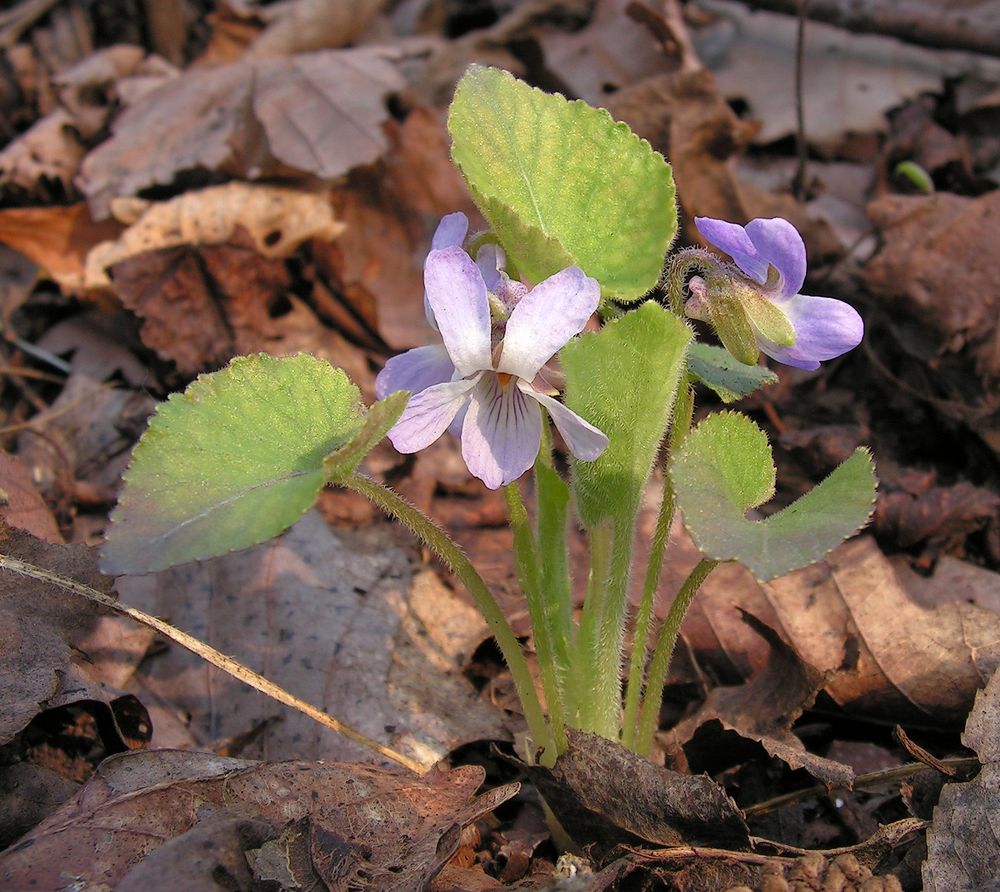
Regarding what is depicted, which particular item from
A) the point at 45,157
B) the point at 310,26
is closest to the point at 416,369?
the point at 45,157

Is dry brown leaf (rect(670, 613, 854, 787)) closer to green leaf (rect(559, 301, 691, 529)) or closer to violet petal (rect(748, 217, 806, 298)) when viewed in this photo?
green leaf (rect(559, 301, 691, 529))

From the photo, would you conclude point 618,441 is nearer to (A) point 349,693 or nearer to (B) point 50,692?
(A) point 349,693

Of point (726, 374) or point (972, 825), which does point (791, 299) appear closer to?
point (726, 374)

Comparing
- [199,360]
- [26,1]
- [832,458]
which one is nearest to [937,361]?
[832,458]

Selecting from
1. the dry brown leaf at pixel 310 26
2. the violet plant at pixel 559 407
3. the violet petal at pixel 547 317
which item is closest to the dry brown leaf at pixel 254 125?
the dry brown leaf at pixel 310 26

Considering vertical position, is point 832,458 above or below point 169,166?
below
